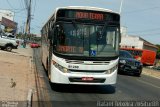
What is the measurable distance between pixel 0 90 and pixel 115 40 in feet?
15.9

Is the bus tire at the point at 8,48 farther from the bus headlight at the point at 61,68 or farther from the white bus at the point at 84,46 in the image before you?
the bus headlight at the point at 61,68

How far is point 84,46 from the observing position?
14898mm

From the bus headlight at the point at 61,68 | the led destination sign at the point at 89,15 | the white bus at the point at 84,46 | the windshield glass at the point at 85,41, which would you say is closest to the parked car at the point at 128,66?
the white bus at the point at 84,46

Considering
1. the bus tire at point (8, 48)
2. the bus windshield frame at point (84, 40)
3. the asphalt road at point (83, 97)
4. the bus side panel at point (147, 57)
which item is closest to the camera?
the asphalt road at point (83, 97)

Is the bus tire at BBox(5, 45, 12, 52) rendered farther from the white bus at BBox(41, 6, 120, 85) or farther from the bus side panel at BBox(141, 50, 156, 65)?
the white bus at BBox(41, 6, 120, 85)

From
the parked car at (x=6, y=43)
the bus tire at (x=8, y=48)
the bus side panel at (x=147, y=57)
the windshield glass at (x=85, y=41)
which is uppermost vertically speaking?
the windshield glass at (x=85, y=41)

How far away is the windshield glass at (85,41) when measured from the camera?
14.8 m

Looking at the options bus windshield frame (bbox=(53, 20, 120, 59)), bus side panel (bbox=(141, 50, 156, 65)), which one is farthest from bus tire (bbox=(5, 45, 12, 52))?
bus windshield frame (bbox=(53, 20, 120, 59))

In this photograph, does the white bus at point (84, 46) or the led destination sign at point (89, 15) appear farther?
the led destination sign at point (89, 15)

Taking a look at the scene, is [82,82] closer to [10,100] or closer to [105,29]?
[105,29]

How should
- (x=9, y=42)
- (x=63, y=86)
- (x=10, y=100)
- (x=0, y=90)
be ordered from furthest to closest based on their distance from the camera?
1. (x=9, y=42)
2. (x=63, y=86)
3. (x=0, y=90)
4. (x=10, y=100)

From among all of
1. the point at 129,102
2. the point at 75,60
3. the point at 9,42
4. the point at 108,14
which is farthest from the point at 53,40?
the point at 9,42

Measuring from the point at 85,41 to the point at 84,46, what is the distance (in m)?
0.20

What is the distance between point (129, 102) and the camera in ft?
44.1
